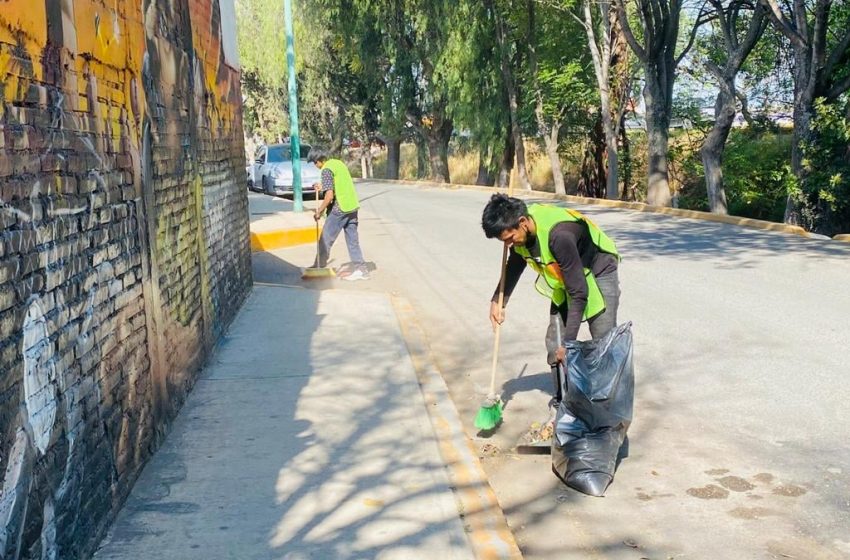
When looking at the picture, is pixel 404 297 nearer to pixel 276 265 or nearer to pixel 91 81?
pixel 276 265

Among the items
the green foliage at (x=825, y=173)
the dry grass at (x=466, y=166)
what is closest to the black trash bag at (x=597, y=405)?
the green foliage at (x=825, y=173)

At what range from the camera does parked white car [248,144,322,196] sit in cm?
2748

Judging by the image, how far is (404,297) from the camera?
10992mm

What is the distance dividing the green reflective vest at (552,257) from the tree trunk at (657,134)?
18.1m

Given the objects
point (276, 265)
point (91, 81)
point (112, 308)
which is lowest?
point (276, 265)

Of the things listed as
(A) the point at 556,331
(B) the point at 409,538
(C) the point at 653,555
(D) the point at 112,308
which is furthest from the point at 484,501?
(D) the point at 112,308

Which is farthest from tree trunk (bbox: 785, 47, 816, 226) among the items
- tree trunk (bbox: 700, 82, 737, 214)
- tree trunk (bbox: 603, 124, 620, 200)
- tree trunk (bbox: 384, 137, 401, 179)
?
tree trunk (bbox: 384, 137, 401, 179)

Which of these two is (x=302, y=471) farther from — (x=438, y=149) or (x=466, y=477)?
(x=438, y=149)

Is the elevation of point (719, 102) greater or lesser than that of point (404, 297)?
greater

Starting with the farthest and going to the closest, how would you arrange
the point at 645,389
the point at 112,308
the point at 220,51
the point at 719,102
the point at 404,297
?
the point at 719,102 → the point at 404,297 → the point at 220,51 → the point at 645,389 → the point at 112,308

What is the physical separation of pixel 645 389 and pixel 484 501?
2.46 m

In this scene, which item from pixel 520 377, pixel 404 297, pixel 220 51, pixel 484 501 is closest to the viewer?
pixel 484 501

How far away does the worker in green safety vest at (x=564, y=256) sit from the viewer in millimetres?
4914

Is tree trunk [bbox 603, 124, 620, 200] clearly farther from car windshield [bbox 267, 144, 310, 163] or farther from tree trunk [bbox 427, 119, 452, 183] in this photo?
tree trunk [bbox 427, 119, 452, 183]
